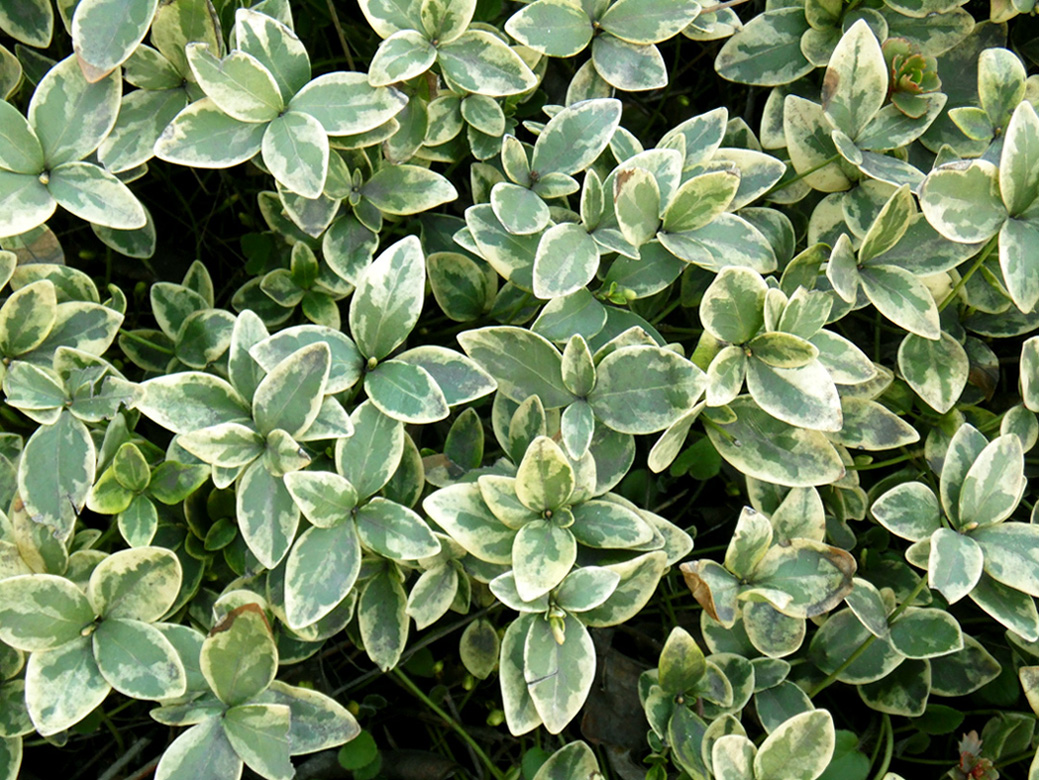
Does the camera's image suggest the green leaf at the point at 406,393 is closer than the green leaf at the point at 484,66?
Yes

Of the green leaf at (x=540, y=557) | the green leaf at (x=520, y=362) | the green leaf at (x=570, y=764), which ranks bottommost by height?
the green leaf at (x=570, y=764)

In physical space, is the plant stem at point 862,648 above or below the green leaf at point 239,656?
below

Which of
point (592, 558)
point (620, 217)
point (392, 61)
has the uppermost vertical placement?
point (392, 61)

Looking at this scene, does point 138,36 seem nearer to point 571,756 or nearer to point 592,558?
point 592,558

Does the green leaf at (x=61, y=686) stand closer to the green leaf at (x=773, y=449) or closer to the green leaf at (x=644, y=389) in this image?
the green leaf at (x=644, y=389)

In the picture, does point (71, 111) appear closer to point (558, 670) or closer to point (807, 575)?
point (558, 670)

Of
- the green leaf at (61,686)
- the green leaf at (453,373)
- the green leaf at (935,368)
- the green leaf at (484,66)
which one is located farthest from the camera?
the green leaf at (935,368)

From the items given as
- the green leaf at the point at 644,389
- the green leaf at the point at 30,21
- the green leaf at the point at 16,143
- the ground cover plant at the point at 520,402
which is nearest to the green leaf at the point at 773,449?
the ground cover plant at the point at 520,402

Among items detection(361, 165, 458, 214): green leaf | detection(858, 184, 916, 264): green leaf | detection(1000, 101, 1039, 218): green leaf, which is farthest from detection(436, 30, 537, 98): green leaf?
detection(1000, 101, 1039, 218): green leaf

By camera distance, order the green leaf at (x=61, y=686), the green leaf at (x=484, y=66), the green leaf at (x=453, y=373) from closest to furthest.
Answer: the green leaf at (x=61, y=686)
the green leaf at (x=453, y=373)
the green leaf at (x=484, y=66)

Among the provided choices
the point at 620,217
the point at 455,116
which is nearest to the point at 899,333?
the point at 620,217
